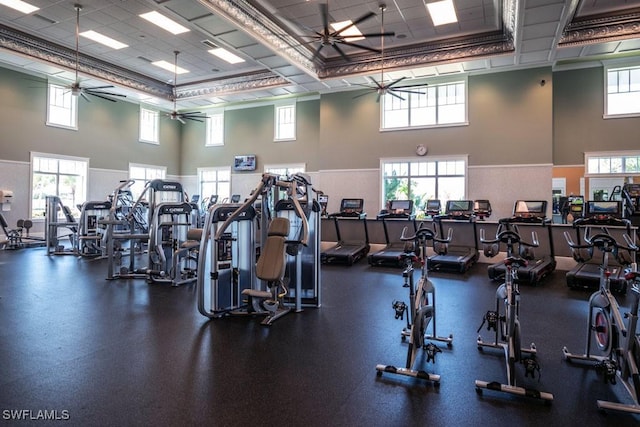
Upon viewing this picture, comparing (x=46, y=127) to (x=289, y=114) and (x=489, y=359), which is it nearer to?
(x=289, y=114)

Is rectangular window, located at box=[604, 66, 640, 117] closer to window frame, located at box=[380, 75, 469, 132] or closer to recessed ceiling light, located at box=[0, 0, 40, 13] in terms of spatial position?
window frame, located at box=[380, 75, 469, 132]

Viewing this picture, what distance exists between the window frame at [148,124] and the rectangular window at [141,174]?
3.48 ft

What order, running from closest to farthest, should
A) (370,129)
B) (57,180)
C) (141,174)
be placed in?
(370,129)
(57,180)
(141,174)

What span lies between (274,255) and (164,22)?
7.90 metres

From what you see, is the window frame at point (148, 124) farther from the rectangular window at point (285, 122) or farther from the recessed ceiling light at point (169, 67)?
the rectangular window at point (285, 122)

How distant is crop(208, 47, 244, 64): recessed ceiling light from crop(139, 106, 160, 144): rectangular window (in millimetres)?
5815

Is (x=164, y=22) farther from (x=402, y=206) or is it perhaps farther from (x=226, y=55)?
(x=402, y=206)

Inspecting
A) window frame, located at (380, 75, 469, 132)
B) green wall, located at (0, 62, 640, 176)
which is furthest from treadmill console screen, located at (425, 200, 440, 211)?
window frame, located at (380, 75, 469, 132)

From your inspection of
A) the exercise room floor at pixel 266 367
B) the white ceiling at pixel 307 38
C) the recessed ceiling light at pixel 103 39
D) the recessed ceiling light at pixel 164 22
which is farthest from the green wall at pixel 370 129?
the exercise room floor at pixel 266 367

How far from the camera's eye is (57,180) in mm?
13000

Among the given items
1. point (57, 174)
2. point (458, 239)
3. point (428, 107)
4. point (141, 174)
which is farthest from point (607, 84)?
point (57, 174)

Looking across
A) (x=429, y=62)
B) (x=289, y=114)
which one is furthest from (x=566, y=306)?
(x=289, y=114)

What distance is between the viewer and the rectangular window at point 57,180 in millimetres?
12461

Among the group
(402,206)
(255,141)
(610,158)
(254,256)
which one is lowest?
(254,256)
